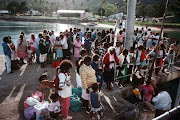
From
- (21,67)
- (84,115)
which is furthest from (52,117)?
(21,67)

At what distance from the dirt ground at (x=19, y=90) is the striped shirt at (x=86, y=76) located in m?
0.99

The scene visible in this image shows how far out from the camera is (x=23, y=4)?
297ft

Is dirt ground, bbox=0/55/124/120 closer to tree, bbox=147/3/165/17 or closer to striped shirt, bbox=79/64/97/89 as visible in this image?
striped shirt, bbox=79/64/97/89

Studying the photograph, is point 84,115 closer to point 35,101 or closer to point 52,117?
point 52,117

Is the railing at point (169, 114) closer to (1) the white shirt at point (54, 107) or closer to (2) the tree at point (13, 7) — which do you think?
(1) the white shirt at point (54, 107)

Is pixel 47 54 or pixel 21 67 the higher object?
pixel 47 54

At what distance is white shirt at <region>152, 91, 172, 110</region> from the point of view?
4.69 metres

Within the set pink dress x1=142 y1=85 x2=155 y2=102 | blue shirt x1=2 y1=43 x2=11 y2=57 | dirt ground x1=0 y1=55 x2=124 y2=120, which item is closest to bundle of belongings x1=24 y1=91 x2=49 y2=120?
dirt ground x1=0 y1=55 x2=124 y2=120

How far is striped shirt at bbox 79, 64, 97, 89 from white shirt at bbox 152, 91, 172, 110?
2.25 m

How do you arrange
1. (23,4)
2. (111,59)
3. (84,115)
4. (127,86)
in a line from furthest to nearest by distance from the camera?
Result: (23,4), (127,86), (111,59), (84,115)

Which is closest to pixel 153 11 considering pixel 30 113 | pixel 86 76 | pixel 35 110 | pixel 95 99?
pixel 86 76

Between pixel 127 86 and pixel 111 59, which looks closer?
pixel 111 59

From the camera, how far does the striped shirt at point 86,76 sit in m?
4.03

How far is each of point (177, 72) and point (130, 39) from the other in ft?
10.3
